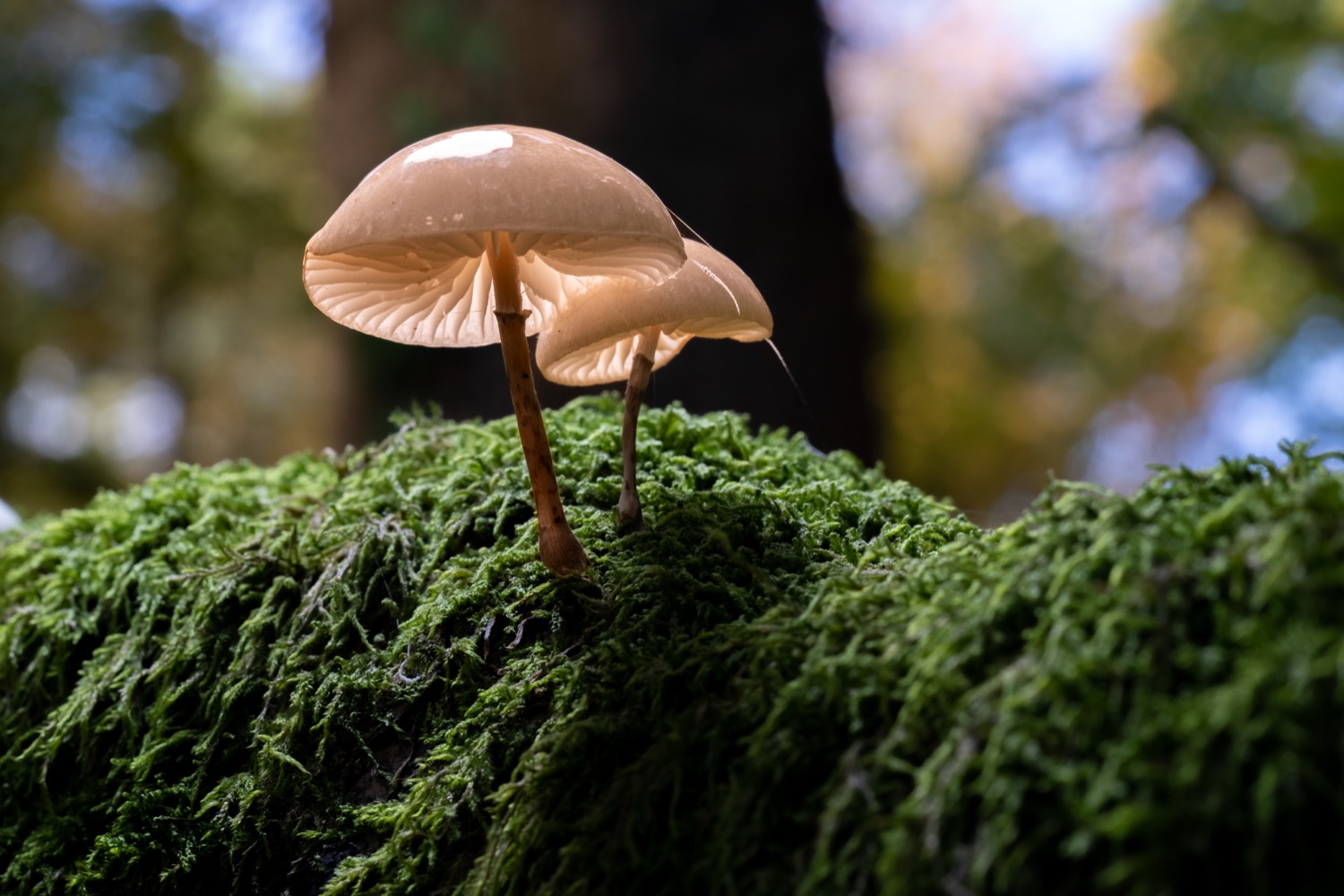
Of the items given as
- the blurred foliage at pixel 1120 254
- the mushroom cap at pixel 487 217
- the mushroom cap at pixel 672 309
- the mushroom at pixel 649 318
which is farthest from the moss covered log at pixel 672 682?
the blurred foliage at pixel 1120 254

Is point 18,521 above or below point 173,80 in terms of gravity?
below

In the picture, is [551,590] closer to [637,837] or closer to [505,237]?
[637,837]

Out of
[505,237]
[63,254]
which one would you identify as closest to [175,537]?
[505,237]

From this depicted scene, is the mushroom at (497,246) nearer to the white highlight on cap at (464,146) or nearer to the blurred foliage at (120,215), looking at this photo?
the white highlight on cap at (464,146)

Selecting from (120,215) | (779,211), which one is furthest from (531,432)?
(120,215)

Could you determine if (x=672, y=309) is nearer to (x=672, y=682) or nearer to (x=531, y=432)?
(x=531, y=432)
